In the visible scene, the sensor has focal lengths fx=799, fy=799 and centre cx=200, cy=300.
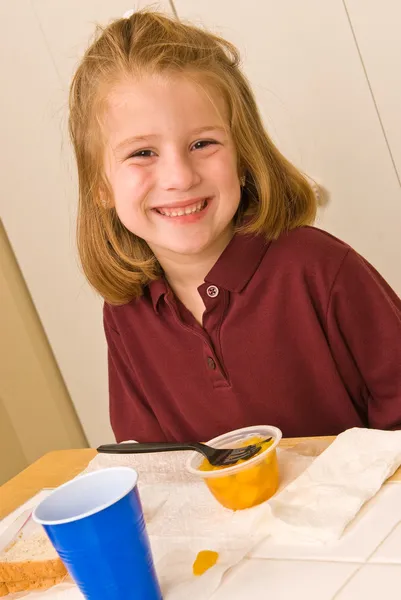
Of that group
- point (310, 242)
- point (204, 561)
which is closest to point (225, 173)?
point (310, 242)

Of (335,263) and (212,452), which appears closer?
(212,452)

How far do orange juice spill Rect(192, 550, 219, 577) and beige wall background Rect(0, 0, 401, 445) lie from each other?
1238 millimetres

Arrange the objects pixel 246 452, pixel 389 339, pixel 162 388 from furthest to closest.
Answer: pixel 162 388, pixel 389 339, pixel 246 452

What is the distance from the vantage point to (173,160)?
1099mm

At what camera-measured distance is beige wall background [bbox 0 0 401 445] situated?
176 centimetres

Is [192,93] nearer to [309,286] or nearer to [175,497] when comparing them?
[309,286]

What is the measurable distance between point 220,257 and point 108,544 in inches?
24.3

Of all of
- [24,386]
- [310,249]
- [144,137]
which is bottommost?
[24,386]

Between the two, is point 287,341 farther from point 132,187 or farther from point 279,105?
point 279,105

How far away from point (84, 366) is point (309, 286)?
1335 mm

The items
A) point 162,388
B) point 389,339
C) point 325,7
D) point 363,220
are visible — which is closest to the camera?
point 389,339

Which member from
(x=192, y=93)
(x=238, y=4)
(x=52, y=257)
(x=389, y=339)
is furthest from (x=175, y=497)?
(x=52, y=257)

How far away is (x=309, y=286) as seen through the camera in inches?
45.8

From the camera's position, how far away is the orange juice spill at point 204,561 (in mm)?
737
